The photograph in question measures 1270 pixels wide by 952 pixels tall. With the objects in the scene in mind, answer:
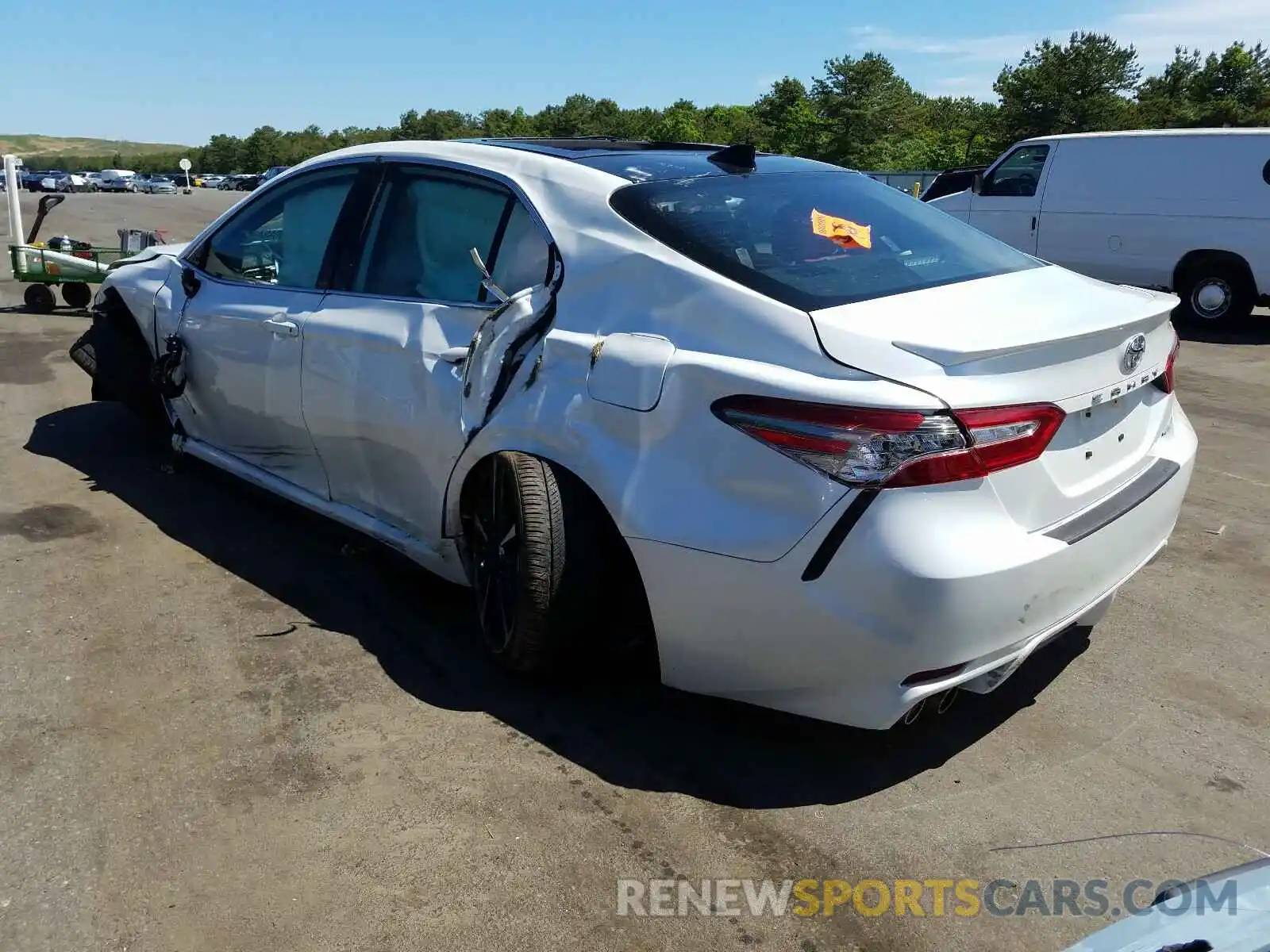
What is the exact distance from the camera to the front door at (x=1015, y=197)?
1253 cm

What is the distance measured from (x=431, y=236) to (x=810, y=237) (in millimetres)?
1382

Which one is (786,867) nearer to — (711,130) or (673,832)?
(673,832)

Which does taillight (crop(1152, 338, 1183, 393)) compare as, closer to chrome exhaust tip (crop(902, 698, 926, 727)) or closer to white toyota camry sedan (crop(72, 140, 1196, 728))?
white toyota camry sedan (crop(72, 140, 1196, 728))

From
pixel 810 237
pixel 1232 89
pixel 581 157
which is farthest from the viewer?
pixel 1232 89

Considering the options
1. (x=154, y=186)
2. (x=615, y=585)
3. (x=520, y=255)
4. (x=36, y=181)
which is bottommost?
(x=615, y=585)

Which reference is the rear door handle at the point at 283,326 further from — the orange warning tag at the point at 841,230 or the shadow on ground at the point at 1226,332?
the shadow on ground at the point at 1226,332

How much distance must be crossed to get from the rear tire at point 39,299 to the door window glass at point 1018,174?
33.8 feet

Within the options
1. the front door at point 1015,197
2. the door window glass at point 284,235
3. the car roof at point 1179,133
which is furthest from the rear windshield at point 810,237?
the front door at point 1015,197

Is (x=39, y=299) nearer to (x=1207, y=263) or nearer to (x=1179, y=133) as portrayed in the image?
(x=1179, y=133)

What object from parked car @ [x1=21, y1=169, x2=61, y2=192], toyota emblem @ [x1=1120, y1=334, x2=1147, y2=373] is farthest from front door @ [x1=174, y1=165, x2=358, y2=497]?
parked car @ [x1=21, y1=169, x2=61, y2=192]

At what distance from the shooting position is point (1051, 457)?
2736 millimetres

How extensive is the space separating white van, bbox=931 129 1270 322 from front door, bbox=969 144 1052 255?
1 centimetres

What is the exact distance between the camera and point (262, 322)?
172 inches

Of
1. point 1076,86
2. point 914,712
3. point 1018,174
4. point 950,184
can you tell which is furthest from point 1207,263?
point 1076,86
